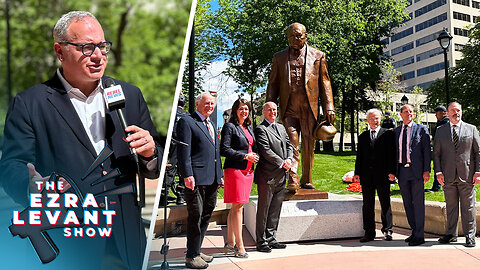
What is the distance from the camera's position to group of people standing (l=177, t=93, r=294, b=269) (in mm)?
4988

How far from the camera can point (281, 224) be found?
6473 millimetres

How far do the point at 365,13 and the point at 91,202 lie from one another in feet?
95.1

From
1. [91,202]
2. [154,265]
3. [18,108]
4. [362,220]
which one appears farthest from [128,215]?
[362,220]

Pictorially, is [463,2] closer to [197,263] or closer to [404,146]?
[404,146]

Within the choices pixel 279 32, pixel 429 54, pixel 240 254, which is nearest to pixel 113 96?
pixel 240 254

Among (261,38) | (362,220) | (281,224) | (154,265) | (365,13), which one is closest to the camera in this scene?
(154,265)

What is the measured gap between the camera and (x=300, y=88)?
7.09 meters

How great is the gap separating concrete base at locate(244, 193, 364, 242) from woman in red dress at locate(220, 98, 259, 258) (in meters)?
1.12

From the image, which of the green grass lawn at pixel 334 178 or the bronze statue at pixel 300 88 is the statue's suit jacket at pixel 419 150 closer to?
the bronze statue at pixel 300 88

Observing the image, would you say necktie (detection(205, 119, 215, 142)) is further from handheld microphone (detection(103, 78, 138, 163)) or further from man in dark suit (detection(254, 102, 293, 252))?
handheld microphone (detection(103, 78, 138, 163))

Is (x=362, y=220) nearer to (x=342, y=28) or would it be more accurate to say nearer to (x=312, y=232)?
(x=312, y=232)

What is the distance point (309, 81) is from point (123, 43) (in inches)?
194

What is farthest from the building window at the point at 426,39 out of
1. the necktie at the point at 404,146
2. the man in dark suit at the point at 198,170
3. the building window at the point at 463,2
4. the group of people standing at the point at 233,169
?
the man in dark suit at the point at 198,170

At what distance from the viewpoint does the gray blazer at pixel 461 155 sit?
623 cm
